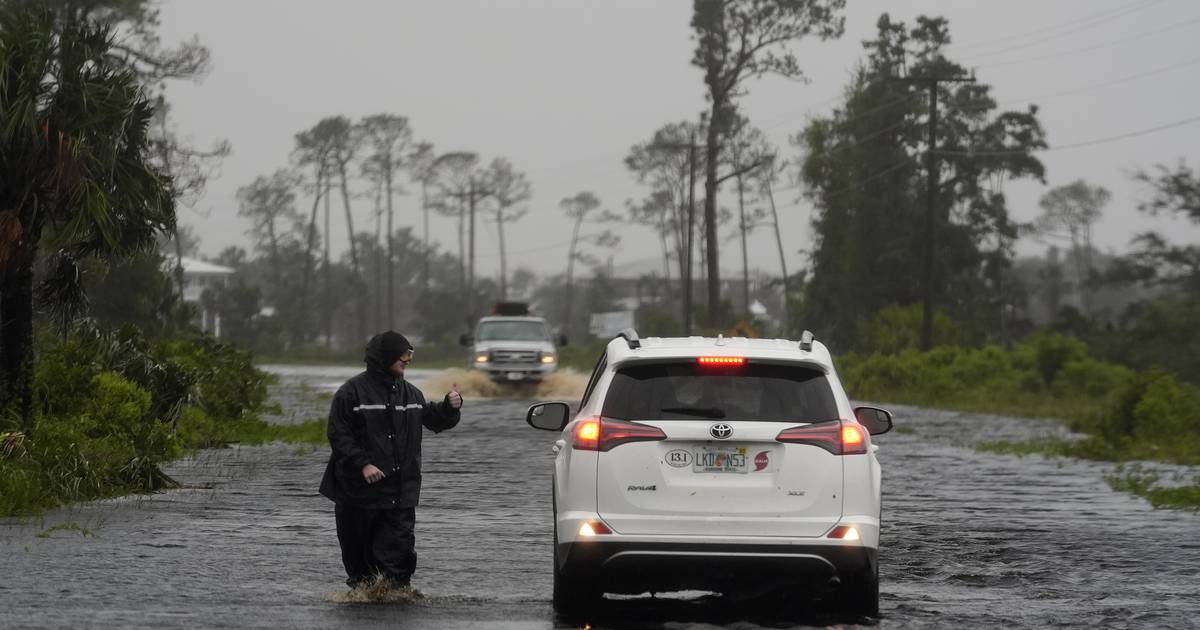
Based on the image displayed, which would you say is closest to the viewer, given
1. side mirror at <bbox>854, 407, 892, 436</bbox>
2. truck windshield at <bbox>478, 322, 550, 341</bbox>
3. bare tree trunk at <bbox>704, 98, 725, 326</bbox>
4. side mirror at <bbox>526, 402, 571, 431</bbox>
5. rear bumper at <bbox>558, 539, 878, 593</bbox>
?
rear bumper at <bbox>558, 539, 878, 593</bbox>

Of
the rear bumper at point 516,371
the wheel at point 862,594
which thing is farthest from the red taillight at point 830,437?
the rear bumper at point 516,371

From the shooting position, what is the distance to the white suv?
29.7ft

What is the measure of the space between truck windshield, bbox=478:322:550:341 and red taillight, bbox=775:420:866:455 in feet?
108

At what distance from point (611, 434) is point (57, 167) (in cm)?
1271

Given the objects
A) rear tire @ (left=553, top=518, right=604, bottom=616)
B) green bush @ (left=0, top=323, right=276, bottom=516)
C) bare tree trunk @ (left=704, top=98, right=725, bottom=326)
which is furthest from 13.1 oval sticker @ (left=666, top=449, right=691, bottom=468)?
bare tree trunk @ (left=704, top=98, right=725, bottom=326)

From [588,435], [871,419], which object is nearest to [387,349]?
[588,435]

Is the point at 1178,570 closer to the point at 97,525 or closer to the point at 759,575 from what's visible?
the point at 759,575

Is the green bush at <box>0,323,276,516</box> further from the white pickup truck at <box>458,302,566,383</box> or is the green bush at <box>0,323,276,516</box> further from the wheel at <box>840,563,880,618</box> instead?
the white pickup truck at <box>458,302,566,383</box>

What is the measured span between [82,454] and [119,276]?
28556mm

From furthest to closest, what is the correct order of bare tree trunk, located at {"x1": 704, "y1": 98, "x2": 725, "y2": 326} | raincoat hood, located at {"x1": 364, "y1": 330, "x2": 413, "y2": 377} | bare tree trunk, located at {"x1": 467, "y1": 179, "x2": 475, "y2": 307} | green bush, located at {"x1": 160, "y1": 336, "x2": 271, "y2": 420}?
bare tree trunk, located at {"x1": 467, "y1": 179, "x2": 475, "y2": 307}, bare tree trunk, located at {"x1": 704, "y1": 98, "x2": 725, "y2": 326}, green bush, located at {"x1": 160, "y1": 336, "x2": 271, "y2": 420}, raincoat hood, located at {"x1": 364, "y1": 330, "x2": 413, "y2": 377}

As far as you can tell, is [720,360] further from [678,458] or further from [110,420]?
[110,420]

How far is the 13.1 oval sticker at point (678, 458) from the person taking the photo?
9148mm

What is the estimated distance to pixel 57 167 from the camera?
20016 mm

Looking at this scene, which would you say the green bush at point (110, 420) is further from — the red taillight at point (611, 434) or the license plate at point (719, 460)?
the license plate at point (719, 460)
